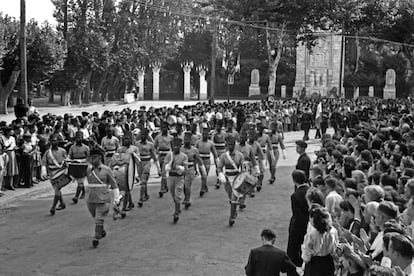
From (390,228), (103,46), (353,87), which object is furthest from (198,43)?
(390,228)

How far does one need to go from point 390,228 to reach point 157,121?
656 inches

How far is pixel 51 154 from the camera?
14.8 meters

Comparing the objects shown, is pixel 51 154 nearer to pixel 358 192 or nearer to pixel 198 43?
pixel 358 192

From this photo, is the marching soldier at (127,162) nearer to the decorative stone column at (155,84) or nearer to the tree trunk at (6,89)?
the tree trunk at (6,89)

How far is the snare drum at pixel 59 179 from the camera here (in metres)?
14.4

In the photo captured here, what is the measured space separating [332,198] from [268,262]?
6.91 ft

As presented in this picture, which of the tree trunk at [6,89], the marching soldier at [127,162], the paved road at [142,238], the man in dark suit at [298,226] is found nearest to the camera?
the man in dark suit at [298,226]

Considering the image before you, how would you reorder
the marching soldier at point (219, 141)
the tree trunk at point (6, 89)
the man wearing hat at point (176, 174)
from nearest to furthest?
the man wearing hat at point (176, 174) < the marching soldier at point (219, 141) < the tree trunk at point (6, 89)

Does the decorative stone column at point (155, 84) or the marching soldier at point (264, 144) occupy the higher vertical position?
the decorative stone column at point (155, 84)

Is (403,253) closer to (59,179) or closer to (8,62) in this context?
(59,179)

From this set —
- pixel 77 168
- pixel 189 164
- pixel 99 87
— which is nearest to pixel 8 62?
pixel 99 87

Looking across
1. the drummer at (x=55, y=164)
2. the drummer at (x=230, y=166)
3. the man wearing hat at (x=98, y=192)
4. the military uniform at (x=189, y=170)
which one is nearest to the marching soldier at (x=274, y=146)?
the military uniform at (x=189, y=170)

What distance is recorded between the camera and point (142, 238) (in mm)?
12391

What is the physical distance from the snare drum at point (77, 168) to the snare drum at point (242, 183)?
3.80m
